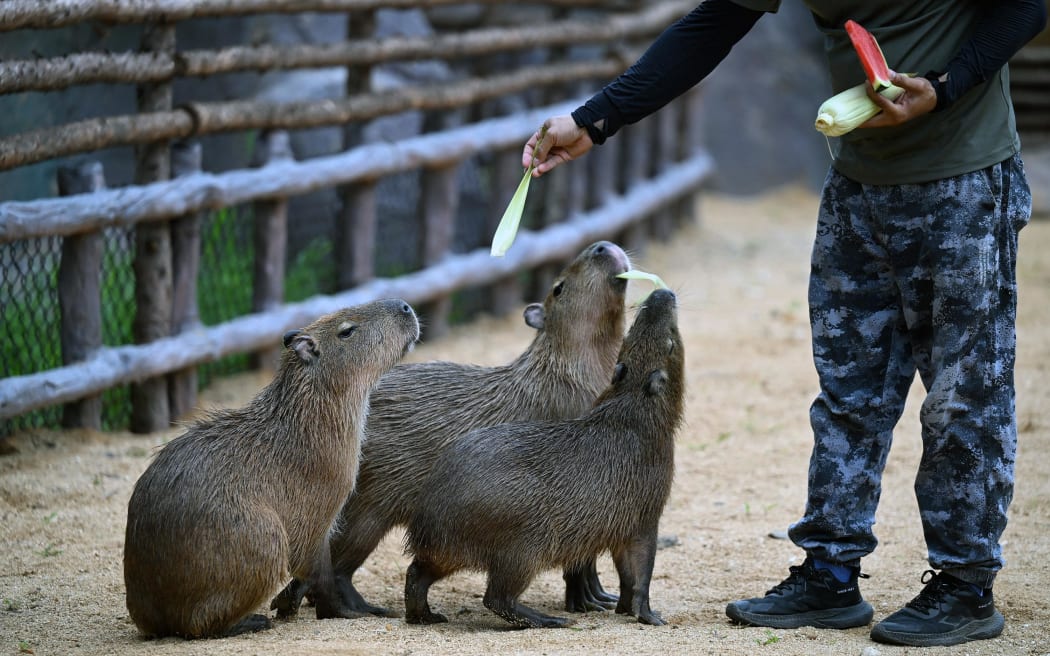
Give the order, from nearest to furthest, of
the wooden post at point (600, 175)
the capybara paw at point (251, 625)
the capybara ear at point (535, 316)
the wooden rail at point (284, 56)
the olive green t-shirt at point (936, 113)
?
the olive green t-shirt at point (936, 113) < the capybara paw at point (251, 625) < the capybara ear at point (535, 316) < the wooden rail at point (284, 56) < the wooden post at point (600, 175)

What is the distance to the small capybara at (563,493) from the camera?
3.76 m

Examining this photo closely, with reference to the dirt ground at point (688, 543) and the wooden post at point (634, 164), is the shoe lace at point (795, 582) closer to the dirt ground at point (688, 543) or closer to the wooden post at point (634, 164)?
the dirt ground at point (688, 543)

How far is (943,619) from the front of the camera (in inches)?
139

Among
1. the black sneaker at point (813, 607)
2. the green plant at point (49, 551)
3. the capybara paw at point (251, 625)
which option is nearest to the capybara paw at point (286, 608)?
the capybara paw at point (251, 625)

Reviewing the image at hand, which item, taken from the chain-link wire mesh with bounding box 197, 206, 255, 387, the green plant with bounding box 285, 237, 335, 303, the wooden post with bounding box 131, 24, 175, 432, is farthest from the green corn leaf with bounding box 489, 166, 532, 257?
the green plant with bounding box 285, 237, 335, 303

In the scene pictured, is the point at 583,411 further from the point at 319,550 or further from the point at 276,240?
the point at 276,240

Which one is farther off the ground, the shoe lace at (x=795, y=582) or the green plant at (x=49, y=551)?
the shoe lace at (x=795, y=582)

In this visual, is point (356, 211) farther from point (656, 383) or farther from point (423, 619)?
point (423, 619)

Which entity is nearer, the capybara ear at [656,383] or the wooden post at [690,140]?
the capybara ear at [656,383]

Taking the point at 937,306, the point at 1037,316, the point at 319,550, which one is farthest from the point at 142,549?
the point at 1037,316

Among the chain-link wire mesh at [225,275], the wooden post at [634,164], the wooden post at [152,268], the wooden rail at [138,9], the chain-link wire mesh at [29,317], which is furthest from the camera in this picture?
the wooden post at [634,164]

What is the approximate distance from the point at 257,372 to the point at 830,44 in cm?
428

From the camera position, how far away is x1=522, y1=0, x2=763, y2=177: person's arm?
3824 mm

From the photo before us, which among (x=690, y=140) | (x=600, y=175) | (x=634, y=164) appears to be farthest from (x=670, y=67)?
(x=690, y=140)
